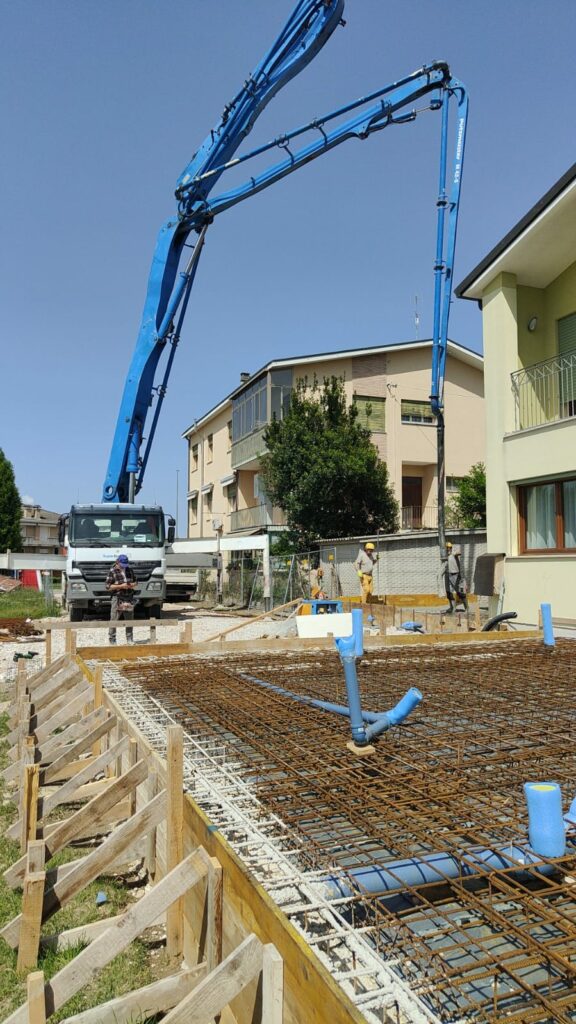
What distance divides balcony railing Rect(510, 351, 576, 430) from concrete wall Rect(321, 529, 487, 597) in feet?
12.9

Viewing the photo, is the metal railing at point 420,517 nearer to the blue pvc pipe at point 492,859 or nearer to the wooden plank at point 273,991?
the blue pvc pipe at point 492,859

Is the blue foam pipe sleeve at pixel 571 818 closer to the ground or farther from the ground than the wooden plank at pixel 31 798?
farther from the ground

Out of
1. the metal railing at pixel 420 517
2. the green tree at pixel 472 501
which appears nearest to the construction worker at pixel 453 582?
the green tree at pixel 472 501

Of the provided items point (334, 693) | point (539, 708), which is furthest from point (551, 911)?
point (334, 693)

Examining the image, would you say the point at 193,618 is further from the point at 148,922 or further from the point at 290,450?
the point at 148,922

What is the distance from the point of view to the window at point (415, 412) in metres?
27.0

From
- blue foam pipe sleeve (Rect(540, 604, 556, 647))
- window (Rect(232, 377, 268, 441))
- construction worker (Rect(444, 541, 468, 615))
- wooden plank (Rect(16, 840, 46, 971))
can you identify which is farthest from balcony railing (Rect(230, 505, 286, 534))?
wooden plank (Rect(16, 840, 46, 971))

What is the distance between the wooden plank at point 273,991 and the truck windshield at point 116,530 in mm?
13941

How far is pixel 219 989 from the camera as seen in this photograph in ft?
6.61

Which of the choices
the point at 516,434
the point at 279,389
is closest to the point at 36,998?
the point at 516,434

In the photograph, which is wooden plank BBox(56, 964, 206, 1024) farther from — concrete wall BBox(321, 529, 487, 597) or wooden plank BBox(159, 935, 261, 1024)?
concrete wall BBox(321, 529, 487, 597)

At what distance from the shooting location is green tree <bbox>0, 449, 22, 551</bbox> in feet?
160

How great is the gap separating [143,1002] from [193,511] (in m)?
38.1

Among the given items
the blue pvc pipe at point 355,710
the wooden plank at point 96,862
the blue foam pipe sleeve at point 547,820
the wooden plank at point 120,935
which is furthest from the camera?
the blue pvc pipe at point 355,710
